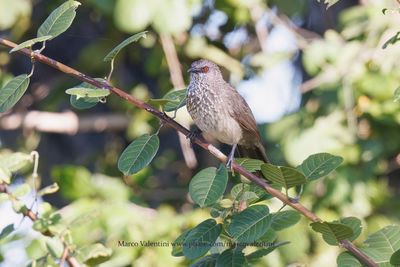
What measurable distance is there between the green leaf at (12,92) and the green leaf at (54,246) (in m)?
0.69

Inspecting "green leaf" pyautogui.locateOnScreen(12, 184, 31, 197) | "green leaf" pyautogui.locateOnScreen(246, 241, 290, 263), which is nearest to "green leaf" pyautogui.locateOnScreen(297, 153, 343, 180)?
"green leaf" pyautogui.locateOnScreen(246, 241, 290, 263)

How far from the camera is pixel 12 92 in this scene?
2.61 meters

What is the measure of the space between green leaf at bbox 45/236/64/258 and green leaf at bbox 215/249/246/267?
71 cm

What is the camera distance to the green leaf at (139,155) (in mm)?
2672

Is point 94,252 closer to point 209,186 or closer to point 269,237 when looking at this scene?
point 269,237

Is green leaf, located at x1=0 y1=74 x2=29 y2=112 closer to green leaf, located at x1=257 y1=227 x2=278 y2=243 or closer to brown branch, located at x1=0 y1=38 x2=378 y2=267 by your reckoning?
brown branch, located at x1=0 y1=38 x2=378 y2=267

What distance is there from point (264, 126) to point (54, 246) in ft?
9.96

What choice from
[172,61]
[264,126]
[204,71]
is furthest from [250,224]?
[172,61]

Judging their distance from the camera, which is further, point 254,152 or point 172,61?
point 172,61

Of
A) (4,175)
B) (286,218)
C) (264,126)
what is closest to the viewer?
(286,218)

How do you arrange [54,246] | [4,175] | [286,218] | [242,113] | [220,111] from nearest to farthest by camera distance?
[286,218] → [54,246] → [4,175] → [220,111] → [242,113]

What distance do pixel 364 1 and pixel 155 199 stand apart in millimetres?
2258

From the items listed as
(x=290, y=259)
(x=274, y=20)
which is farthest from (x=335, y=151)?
(x=274, y=20)

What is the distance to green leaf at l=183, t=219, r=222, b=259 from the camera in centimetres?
263
